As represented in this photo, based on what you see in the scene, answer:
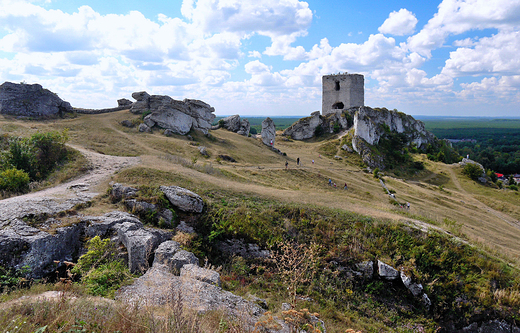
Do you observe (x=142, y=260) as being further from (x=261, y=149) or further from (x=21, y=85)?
(x=21, y=85)

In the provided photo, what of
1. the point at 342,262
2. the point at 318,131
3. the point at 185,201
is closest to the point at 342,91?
the point at 318,131

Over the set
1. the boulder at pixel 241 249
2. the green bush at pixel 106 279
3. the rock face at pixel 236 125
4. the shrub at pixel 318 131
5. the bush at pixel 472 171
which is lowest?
the bush at pixel 472 171

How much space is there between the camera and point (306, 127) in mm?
51531

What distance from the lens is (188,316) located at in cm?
382

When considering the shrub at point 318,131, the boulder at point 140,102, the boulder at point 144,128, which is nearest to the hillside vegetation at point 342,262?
the boulder at point 144,128

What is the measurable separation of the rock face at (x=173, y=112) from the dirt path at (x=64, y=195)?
1474cm


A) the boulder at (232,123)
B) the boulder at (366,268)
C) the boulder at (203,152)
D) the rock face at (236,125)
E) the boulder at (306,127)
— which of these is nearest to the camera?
the boulder at (366,268)

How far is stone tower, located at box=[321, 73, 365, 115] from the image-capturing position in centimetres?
5138

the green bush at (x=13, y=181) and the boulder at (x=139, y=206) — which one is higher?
the green bush at (x=13, y=181)

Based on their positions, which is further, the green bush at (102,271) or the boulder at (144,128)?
the boulder at (144,128)

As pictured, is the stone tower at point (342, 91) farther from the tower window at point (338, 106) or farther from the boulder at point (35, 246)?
the boulder at point (35, 246)

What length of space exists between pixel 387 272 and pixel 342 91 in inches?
1923

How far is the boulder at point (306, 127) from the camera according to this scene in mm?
51312

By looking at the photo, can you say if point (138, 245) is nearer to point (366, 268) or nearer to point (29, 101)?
point (366, 268)
